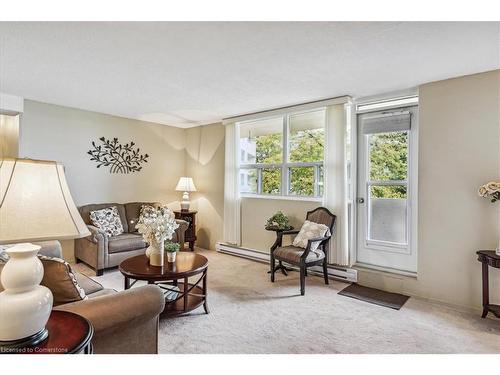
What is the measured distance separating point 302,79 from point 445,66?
4.36ft

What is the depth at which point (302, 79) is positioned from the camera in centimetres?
312

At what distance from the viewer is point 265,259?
451 cm

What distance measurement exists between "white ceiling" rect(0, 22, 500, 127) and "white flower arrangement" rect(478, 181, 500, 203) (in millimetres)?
1105

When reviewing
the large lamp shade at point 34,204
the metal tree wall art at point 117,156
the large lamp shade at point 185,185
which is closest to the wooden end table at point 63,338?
the large lamp shade at point 34,204

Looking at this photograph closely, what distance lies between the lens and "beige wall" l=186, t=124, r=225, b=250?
532 cm

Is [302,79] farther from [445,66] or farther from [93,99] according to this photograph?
[93,99]

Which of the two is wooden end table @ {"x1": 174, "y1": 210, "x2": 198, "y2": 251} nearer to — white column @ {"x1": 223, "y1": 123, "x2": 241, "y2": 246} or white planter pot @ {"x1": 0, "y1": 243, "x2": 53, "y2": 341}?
white column @ {"x1": 223, "y1": 123, "x2": 241, "y2": 246}

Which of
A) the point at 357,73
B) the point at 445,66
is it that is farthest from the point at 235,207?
the point at 445,66

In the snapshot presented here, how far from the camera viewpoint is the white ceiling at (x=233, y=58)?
2117 mm

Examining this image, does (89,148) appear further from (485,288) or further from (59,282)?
(485,288)

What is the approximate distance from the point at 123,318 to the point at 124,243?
2744mm

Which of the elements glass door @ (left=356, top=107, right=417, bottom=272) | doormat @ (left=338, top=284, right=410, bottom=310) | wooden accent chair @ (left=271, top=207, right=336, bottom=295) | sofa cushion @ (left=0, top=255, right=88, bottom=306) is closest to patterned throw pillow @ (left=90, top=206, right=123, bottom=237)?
wooden accent chair @ (left=271, top=207, right=336, bottom=295)

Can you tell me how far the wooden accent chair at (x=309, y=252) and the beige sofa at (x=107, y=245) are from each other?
6.07 feet
